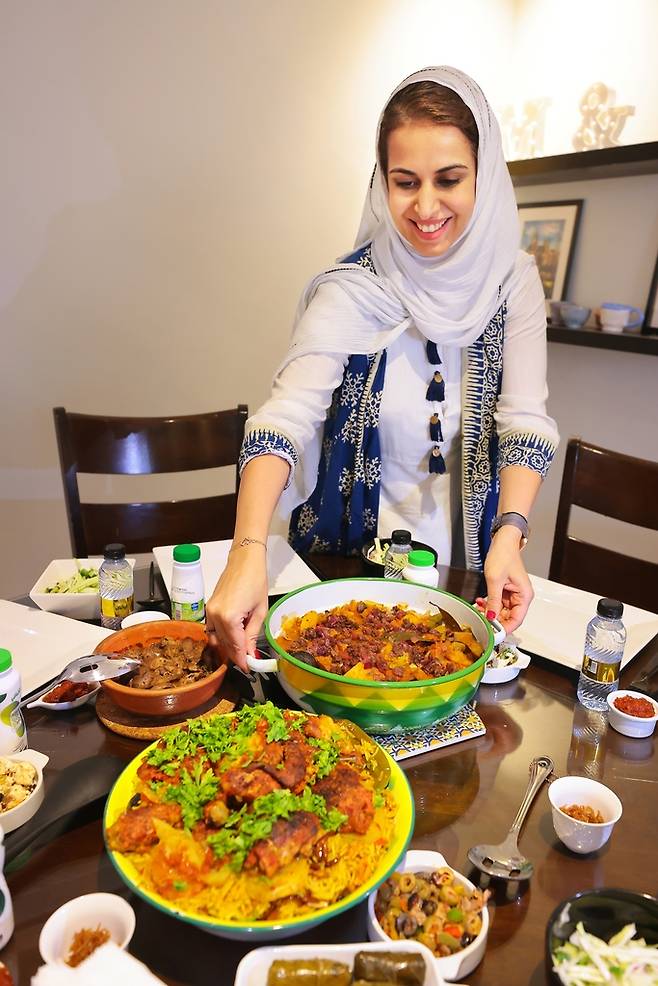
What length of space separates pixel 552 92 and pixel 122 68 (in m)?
1.86

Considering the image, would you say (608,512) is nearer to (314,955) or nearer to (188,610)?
(188,610)

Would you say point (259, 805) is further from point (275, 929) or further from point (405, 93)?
point (405, 93)

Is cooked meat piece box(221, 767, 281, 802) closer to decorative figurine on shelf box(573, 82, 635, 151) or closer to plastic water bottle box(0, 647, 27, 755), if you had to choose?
plastic water bottle box(0, 647, 27, 755)

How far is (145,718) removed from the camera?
40.0 inches

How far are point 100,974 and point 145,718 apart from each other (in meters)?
0.47

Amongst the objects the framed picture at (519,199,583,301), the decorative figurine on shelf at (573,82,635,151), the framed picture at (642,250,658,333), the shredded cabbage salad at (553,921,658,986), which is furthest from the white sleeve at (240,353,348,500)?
the decorative figurine on shelf at (573,82,635,151)

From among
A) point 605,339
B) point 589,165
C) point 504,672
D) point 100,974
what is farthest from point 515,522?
point 589,165

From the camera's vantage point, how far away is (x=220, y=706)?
1050 mm

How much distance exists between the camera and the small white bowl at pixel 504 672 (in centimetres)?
117

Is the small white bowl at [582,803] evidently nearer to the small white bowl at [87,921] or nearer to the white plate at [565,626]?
the white plate at [565,626]

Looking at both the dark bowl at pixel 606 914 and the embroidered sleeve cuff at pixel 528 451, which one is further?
the embroidered sleeve cuff at pixel 528 451

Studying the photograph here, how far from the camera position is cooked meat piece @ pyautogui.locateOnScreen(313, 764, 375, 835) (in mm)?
758

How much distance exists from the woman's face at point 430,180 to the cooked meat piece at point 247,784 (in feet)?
4.04

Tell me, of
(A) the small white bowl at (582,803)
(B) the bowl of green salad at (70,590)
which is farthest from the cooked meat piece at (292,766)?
(B) the bowl of green salad at (70,590)
